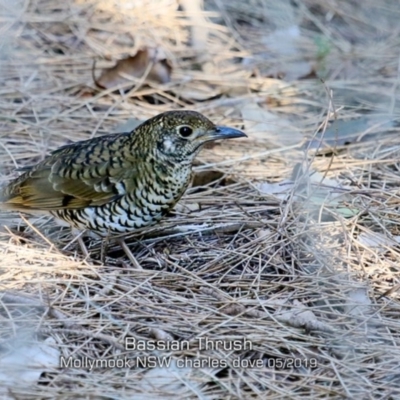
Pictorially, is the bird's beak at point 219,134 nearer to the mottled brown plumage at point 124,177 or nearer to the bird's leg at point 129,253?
the mottled brown plumage at point 124,177

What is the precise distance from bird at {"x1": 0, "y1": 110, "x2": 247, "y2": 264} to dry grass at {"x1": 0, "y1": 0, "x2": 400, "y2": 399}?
188 millimetres

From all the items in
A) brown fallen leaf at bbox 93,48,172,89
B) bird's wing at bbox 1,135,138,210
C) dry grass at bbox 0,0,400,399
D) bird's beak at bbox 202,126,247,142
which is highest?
bird's beak at bbox 202,126,247,142

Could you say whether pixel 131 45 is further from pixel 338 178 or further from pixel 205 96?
pixel 338 178

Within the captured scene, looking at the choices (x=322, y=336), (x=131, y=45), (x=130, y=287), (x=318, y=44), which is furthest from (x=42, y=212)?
(x=318, y=44)

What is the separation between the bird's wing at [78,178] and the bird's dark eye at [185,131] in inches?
10.4

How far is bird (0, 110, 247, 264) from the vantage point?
13.5ft

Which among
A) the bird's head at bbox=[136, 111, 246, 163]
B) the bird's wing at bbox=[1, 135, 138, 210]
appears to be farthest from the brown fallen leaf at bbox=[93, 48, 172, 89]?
the bird's head at bbox=[136, 111, 246, 163]

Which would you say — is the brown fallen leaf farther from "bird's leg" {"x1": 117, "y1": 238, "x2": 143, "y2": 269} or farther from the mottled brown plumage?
"bird's leg" {"x1": 117, "y1": 238, "x2": 143, "y2": 269}

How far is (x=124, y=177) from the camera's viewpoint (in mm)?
4172

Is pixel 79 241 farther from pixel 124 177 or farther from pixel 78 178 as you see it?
pixel 124 177

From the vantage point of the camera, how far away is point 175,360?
3.31 m

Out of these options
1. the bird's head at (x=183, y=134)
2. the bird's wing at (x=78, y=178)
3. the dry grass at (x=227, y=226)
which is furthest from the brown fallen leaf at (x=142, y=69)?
the bird's head at (x=183, y=134)

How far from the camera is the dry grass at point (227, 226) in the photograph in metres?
3.33

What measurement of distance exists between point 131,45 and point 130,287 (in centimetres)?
331
